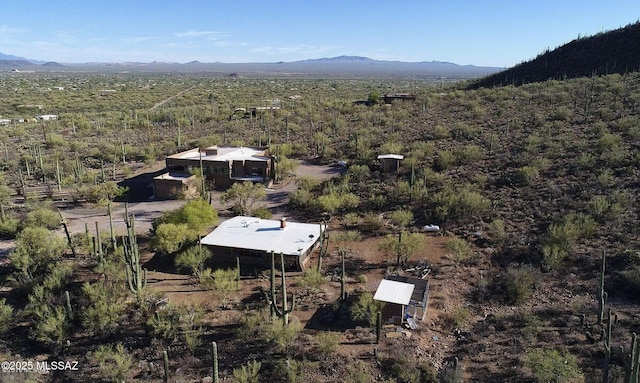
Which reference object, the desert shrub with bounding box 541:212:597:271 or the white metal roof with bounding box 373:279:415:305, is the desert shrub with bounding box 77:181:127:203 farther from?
the desert shrub with bounding box 541:212:597:271

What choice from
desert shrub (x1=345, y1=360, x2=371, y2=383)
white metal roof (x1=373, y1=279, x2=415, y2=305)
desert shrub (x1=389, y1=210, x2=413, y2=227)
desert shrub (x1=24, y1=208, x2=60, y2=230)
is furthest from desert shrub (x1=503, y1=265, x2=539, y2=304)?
desert shrub (x1=24, y1=208, x2=60, y2=230)

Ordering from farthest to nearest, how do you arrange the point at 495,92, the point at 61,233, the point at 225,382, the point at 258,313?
the point at 495,92 < the point at 61,233 < the point at 258,313 < the point at 225,382

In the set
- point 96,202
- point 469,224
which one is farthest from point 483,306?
point 96,202

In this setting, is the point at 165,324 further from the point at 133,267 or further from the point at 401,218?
the point at 401,218

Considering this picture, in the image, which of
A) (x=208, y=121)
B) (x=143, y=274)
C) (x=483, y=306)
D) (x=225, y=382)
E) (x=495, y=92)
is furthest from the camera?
(x=208, y=121)

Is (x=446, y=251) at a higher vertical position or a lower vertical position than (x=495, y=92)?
lower

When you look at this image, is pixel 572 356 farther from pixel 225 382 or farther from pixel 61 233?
pixel 61 233

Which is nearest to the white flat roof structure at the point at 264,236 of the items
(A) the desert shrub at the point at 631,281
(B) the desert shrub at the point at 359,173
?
(B) the desert shrub at the point at 359,173

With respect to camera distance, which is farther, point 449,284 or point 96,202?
point 96,202

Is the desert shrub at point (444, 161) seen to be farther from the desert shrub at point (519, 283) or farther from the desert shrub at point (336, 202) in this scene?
the desert shrub at point (519, 283)
